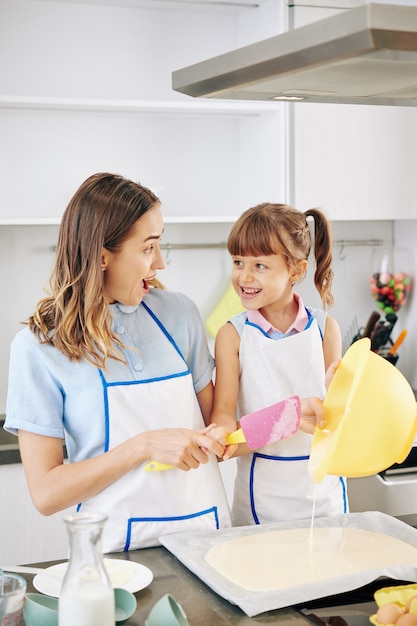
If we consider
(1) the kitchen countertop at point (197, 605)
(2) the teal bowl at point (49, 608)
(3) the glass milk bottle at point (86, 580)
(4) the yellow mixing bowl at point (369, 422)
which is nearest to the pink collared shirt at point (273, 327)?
(4) the yellow mixing bowl at point (369, 422)

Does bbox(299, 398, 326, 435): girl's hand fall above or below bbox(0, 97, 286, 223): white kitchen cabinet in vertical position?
below

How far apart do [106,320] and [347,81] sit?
64 centimetres

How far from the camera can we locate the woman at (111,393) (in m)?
1.58

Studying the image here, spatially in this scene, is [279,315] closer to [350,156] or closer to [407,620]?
[407,620]

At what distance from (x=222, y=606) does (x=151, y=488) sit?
13.1 inches

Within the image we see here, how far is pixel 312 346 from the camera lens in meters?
1.92

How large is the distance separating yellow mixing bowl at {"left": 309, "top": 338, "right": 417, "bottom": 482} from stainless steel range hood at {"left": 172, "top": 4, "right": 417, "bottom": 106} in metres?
0.41

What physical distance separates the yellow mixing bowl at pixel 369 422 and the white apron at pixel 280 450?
40 centimetres

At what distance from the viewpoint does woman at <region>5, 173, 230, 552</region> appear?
5.18ft

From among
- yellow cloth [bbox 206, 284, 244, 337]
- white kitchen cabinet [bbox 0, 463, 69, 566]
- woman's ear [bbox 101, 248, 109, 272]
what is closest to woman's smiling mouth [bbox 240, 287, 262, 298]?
woman's ear [bbox 101, 248, 109, 272]

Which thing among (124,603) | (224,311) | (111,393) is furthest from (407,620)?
(224,311)

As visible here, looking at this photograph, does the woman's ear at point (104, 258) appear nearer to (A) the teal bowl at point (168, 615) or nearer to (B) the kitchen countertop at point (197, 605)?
(B) the kitchen countertop at point (197, 605)

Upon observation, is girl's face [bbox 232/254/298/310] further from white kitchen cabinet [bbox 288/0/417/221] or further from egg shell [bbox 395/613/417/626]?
white kitchen cabinet [bbox 288/0/417/221]

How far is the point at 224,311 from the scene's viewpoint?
10.2 ft
